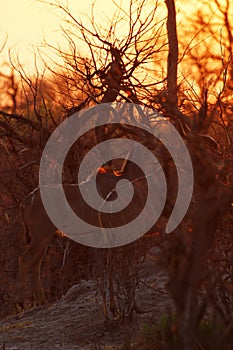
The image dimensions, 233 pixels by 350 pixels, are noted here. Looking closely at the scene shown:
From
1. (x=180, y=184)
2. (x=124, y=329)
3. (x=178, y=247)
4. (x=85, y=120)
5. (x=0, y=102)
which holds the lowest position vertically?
(x=124, y=329)

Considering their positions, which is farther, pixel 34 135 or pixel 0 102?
pixel 0 102

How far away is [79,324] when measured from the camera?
10.5 m

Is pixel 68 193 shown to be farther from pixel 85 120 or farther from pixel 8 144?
pixel 8 144

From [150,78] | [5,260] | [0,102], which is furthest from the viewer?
[0,102]

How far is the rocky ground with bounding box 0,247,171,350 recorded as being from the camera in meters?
9.49

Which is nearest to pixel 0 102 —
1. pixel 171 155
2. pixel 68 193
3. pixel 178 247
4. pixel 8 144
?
pixel 8 144

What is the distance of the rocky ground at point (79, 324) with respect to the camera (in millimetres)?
9492

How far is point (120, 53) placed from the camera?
12297mm

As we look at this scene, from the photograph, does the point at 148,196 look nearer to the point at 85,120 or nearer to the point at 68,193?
the point at 68,193

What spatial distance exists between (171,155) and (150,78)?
17.0ft

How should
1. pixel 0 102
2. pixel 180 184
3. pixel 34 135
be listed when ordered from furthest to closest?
pixel 0 102 < pixel 34 135 < pixel 180 184

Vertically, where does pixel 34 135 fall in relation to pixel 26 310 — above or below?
above

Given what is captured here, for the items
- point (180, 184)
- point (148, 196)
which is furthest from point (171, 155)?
point (148, 196)

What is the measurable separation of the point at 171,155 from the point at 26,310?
509 cm
